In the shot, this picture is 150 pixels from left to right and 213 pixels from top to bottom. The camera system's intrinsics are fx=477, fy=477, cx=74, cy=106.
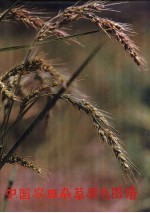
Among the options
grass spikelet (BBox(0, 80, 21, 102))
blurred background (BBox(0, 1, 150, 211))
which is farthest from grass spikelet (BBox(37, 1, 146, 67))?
blurred background (BBox(0, 1, 150, 211))

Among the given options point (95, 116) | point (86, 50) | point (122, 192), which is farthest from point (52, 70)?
point (122, 192)

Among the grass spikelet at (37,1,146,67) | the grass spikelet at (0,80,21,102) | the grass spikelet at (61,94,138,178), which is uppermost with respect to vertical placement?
the grass spikelet at (37,1,146,67)

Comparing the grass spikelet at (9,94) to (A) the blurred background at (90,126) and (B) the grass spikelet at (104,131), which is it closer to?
(B) the grass spikelet at (104,131)

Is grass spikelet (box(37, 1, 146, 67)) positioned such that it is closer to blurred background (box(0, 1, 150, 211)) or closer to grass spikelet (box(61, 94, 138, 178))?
grass spikelet (box(61, 94, 138, 178))

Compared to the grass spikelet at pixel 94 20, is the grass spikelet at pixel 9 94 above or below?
below

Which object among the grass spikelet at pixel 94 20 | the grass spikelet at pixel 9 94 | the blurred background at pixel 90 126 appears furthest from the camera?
the blurred background at pixel 90 126

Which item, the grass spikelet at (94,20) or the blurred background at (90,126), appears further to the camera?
the blurred background at (90,126)

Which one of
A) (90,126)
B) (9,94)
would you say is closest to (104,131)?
(9,94)

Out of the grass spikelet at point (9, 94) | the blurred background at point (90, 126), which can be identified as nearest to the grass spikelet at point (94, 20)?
Result: the grass spikelet at point (9, 94)
